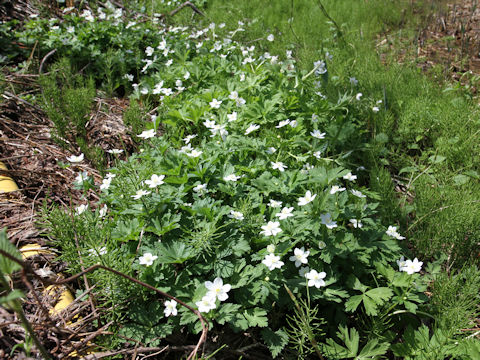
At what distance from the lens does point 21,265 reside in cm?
106

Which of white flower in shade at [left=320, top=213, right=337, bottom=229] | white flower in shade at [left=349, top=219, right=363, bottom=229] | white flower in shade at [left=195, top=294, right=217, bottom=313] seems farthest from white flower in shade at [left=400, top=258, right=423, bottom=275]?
white flower in shade at [left=195, top=294, right=217, bottom=313]

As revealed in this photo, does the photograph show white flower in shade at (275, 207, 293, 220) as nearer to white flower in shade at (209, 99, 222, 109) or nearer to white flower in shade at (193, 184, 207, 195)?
white flower in shade at (193, 184, 207, 195)

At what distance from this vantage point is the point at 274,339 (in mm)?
1737

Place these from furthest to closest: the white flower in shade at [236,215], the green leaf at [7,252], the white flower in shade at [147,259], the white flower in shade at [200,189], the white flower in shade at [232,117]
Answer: the white flower in shade at [232,117], the white flower in shade at [200,189], the white flower in shade at [236,215], the white flower in shade at [147,259], the green leaf at [7,252]

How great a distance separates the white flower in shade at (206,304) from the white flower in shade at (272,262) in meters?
0.32

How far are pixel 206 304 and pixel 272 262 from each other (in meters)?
0.39

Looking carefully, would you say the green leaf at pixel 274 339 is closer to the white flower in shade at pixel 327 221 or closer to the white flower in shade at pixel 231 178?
the white flower in shade at pixel 327 221

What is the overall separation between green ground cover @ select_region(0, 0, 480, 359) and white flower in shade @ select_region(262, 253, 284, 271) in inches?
0.5

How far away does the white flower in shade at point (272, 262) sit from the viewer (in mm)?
1775

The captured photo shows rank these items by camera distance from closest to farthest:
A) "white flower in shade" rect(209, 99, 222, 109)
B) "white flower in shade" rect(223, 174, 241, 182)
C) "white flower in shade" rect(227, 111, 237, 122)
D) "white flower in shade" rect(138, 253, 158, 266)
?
"white flower in shade" rect(138, 253, 158, 266)
"white flower in shade" rect(223, 174, 241, 182)
"white flower in shade" rect(227, 111, 237, 122)
"white flower in shade" rect(209, 99, 222, 109)

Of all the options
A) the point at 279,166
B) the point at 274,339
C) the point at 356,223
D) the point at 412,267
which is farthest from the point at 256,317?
the point at 279,166

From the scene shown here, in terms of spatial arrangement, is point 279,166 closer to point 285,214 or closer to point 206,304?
point 285,214

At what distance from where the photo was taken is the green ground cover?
1.80 m

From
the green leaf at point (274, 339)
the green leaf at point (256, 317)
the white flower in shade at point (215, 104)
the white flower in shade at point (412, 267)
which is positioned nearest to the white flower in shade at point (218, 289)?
the green leaf at point (256, 317)
